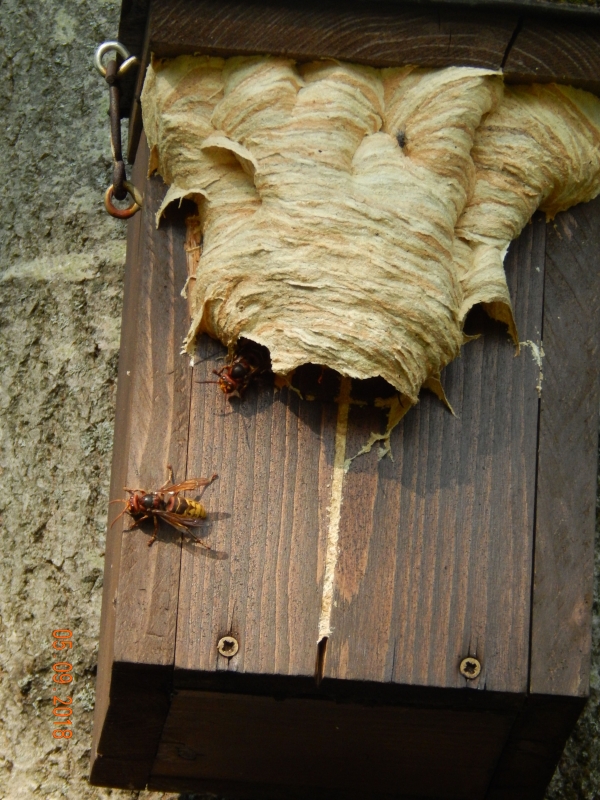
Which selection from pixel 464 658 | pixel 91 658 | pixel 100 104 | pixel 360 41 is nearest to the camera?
pixel 464 658

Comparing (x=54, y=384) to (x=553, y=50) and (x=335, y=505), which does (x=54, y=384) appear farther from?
(x=553, y=50)

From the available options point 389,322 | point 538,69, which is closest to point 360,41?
point 538,69

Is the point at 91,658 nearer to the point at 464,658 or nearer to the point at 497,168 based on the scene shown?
the point at 464,658

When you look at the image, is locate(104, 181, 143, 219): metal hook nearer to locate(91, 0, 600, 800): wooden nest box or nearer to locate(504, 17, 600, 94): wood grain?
locate(91, 0, 600, 800): wooden nest box

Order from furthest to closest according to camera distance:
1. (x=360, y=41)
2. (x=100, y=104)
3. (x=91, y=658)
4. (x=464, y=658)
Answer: (x=100, y=104)
(x=91, y=658)
(x=360, y=41)
(x=464, y=658)

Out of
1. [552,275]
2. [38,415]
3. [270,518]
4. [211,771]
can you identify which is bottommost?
[211,771]
